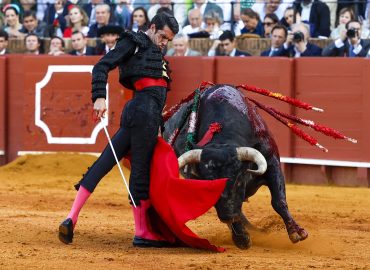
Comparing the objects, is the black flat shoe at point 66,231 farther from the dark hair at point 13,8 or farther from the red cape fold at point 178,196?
the dark hair at point 13,8

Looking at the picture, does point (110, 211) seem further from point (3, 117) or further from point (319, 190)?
point (3, 117)

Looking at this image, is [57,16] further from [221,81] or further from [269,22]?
[221,81]

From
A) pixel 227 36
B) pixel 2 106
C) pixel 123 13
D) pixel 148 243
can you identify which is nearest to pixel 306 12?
pixel 227 36

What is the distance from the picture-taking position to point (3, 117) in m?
12.7

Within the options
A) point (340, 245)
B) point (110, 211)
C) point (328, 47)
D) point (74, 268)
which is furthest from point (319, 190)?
point (74, 268)

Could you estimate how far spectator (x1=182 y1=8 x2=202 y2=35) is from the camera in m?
A: 12.7

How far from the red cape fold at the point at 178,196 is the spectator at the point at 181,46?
18.7 ft

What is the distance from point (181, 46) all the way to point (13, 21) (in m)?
3.11

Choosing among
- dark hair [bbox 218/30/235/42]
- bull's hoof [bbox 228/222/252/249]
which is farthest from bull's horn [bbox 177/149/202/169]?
dark hair [bbox 218/30/235/42]

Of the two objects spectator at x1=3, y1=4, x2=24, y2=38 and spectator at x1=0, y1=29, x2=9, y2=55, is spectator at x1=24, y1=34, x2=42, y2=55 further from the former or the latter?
spectator at x1=3, y1=4, x2=24, y2=38

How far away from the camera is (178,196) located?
252 inches

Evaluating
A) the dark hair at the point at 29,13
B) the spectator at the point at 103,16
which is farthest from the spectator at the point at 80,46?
the dark hair at the point at 29,13

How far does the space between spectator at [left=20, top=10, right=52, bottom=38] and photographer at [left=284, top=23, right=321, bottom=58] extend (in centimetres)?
379

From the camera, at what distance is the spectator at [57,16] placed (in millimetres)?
14102
